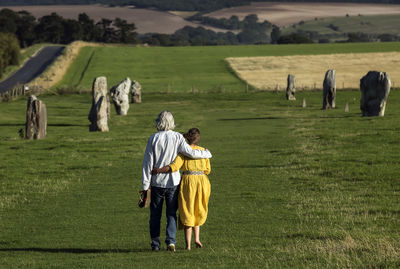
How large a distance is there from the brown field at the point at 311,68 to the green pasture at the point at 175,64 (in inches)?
108

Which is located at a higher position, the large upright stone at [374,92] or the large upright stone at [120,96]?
the large upright stone at [374,92]

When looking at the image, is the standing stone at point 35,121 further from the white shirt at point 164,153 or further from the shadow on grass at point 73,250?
the white shirt at point 164,153

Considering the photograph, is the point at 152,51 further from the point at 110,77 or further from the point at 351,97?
the point at 351,97

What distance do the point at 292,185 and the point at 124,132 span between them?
70.5ft

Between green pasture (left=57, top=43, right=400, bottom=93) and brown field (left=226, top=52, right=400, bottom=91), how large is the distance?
2.74 metres

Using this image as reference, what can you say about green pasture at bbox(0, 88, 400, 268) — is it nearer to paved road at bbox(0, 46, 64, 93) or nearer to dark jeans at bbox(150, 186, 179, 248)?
dark jeans at bbox(150, 186, 179, 248)

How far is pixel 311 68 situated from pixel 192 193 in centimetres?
9150

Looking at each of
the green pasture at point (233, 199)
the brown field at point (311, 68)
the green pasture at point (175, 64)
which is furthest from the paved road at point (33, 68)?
the green pasture at point (233, 199)

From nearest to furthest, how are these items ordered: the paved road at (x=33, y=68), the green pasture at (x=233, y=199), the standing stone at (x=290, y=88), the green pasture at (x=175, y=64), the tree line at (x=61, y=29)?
the green pasture at (x=233, y=199), the standing stone at (x=290, y=88), the green pasture at (x=175, y=64), the paved road at (x=33, y=68), the tree line at (x=61, y=29)

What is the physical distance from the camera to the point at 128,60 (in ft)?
375

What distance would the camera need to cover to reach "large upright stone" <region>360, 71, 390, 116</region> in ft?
157

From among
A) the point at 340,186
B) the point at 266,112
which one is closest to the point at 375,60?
the point at 266,112

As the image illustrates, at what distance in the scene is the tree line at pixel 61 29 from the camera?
542ft

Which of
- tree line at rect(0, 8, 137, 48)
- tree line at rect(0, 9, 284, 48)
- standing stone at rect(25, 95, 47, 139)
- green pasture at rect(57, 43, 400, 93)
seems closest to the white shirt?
standing stone at rect(25, 95, 47, 139)
